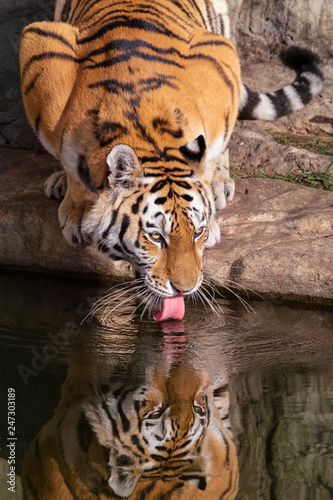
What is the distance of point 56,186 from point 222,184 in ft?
3.52

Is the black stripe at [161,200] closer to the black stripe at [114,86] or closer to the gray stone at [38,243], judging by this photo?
the black stripe at [114,86]

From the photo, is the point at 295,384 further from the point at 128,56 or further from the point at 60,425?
the point at 128,56

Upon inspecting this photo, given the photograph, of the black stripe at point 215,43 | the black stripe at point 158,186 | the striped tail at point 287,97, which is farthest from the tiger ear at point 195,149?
the striped tail at point 287,97

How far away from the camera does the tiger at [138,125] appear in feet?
11.2

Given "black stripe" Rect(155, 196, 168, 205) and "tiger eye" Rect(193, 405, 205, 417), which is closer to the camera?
"tiger eye" Rect(193, 405, 205, 417)

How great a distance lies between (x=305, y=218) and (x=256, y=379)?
1718 millimetres

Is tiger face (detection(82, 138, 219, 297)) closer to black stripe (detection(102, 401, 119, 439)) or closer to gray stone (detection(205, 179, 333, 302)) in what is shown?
gray stone (detection(205, 179, 333, 302))

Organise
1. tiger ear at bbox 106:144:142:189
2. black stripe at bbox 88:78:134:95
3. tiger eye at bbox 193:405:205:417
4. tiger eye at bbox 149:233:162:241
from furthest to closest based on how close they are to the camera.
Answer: black stripe at bbox 88:78:134:95 < tiger eye at bbox 149:233:162:241 < tiger ear at bbox 106:144:142:189 < tiger eye at bbox 193:405:205:417

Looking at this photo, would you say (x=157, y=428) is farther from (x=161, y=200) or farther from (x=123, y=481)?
(x=161, y=200)

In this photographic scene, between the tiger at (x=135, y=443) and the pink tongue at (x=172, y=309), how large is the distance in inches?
20.1

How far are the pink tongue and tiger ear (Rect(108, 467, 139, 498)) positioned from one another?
1266 mm

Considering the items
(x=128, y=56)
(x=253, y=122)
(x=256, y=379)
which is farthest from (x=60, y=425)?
(x=253, y=122)

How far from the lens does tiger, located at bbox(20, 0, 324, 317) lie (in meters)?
3.41

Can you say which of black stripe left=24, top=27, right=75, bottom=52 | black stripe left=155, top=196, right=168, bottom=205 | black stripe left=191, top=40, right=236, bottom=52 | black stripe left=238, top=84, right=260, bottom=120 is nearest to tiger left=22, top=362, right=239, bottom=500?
black stripe left=155, top=196, right=168, bottom=205
